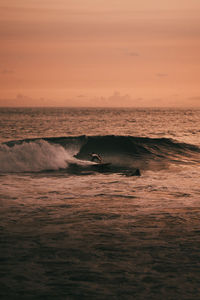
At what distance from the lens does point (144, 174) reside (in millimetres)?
16578

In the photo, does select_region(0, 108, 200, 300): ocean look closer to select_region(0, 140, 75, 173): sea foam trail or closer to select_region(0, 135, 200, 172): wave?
select_region(0, 140, 75, 173): sea foam trail

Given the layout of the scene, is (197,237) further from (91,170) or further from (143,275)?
(91,170)

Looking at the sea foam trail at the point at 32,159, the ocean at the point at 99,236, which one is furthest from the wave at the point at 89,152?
the ocean at the point at 99,236

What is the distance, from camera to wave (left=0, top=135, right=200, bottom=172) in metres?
18.7

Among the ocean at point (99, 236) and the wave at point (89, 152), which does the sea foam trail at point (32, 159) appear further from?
the ocean at point (99, 236)

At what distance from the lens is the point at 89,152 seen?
1081 inches

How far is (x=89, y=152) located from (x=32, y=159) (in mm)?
8741

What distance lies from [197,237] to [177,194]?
4326mm

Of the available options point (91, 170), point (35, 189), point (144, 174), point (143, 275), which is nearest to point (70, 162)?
point (91, 170)

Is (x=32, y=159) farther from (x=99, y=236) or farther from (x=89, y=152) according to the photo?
(x=99, y=236)

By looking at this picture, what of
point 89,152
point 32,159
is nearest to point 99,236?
point 32,159

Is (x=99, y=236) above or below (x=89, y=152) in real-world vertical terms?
below

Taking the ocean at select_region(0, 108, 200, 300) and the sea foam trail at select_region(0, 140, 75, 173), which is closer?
the ocean at select_region(0, 108, 200, 300)

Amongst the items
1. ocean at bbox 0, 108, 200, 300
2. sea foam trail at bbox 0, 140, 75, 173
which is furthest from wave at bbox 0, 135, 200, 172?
ocean at bbox 0, 108, 200, 300
